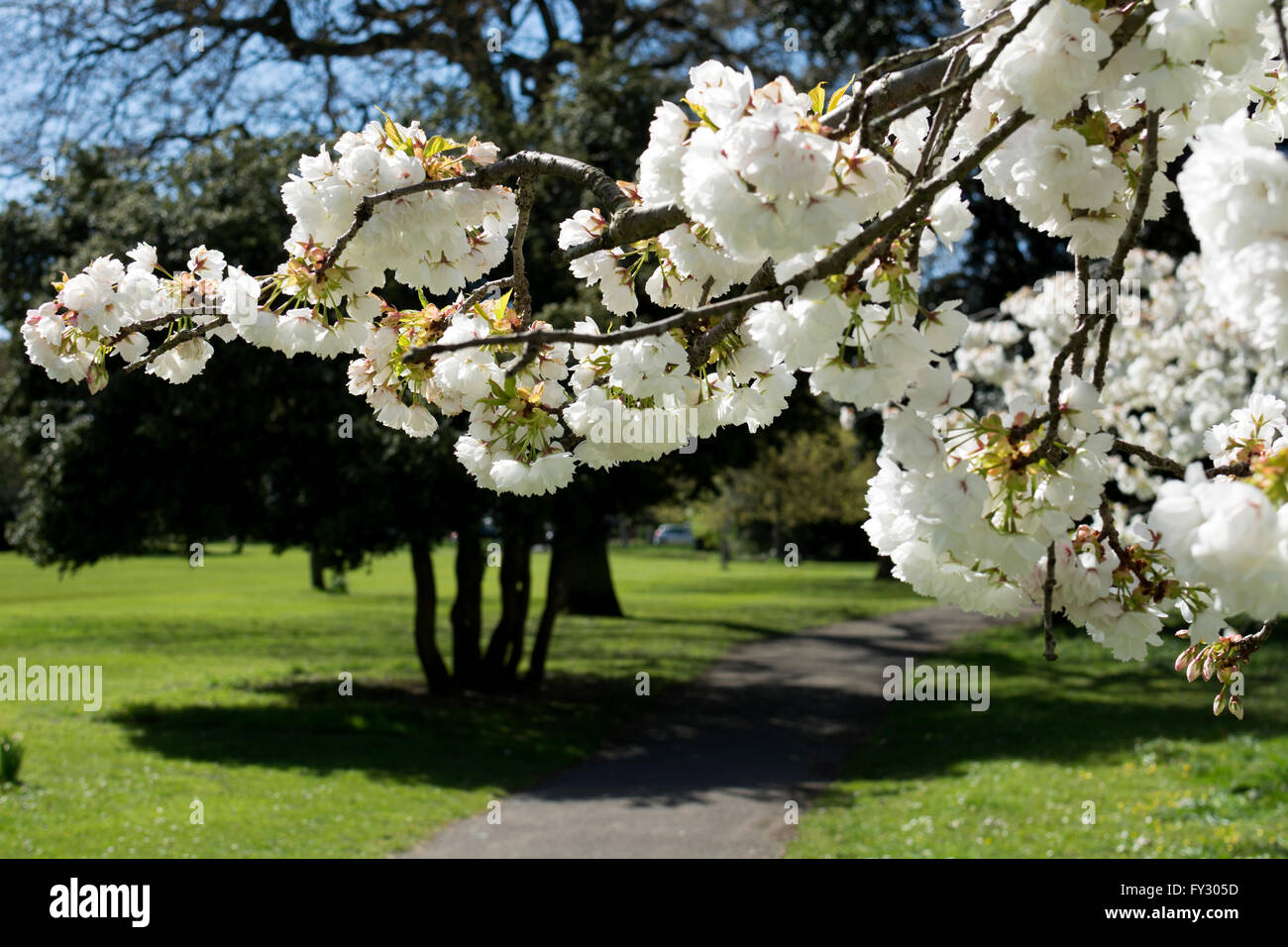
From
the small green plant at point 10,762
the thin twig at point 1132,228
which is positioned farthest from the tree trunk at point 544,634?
the thin twig at point 1132,228

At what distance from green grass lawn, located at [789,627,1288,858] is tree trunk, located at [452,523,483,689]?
4.68 meters

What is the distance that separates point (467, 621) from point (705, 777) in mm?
4552

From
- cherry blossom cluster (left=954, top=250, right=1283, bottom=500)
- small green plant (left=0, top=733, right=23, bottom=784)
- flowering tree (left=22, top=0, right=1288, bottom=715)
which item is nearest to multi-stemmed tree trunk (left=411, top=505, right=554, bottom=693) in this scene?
small green plant (left=0, top=733, right=23, bottom=784)

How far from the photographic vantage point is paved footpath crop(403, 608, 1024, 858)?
272 inches

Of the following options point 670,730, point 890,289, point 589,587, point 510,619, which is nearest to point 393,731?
point 510,619

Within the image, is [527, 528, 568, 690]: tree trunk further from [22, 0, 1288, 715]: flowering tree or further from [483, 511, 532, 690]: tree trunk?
[22, 0, 1288, 715]: flowering tree

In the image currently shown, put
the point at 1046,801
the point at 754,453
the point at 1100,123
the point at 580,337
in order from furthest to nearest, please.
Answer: the point at 754,453 < the point at 1046,801 < the point at 1100,123 < the point at 580,337

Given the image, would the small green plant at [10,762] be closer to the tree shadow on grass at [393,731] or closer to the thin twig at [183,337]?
the tree shadow on grass at [393,731]

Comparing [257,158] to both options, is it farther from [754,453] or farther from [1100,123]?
[1100,123]

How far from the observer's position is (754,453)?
1130 cm

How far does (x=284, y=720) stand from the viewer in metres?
10.9

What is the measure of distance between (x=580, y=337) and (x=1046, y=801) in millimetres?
7056
